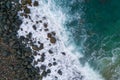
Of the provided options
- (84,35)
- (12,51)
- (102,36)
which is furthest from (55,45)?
(102,36)

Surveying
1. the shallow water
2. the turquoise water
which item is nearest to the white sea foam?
the turquoise water

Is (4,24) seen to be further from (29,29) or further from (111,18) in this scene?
(111,18)

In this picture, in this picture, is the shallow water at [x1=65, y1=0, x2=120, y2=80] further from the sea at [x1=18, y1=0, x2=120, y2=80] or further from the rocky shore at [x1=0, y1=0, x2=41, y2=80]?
the rocky shore at [x1=0, y1=0, x2=41, y2=80]

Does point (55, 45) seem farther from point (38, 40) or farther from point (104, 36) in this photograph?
point (104, 36)

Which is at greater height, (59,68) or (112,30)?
(112,30)

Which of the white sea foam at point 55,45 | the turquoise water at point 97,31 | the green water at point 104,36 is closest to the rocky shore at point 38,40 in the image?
the white sea foam at point 55,45

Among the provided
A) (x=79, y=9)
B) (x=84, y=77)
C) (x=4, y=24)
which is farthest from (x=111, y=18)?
(x=4, y=24)

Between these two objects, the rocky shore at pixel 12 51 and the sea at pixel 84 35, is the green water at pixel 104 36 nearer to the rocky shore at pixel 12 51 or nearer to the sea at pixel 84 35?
the sea at pixel 84 35
